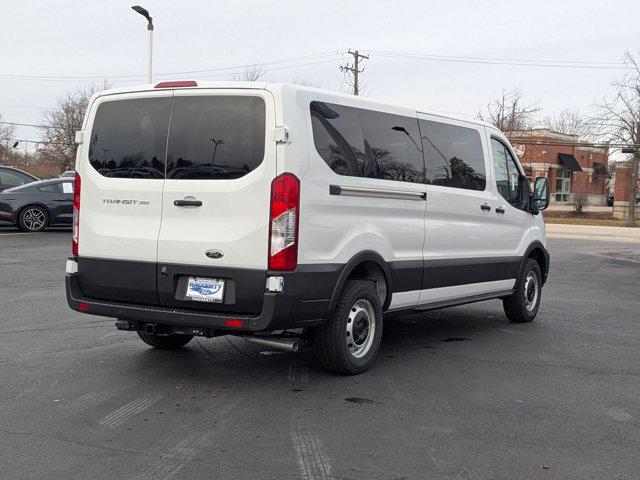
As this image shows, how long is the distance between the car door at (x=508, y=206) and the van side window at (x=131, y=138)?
365cm

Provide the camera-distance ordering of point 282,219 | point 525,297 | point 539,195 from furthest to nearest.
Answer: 1. point 539,195
2. point 525,297
3. point 282,219

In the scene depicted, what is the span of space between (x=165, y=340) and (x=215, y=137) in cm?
223

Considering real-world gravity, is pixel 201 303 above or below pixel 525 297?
above

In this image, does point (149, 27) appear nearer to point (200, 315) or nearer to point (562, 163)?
point (200, 315)

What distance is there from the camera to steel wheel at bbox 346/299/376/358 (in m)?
5.59

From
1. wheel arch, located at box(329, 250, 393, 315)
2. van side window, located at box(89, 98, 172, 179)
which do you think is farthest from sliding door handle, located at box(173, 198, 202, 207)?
wheel arch, located at box(329, 250, 393, 315)

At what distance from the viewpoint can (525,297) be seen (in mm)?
8211

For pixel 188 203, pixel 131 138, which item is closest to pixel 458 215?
pixel 188 203

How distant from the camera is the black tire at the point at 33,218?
18.3m

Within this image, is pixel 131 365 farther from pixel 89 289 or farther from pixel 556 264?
pixel 556 264

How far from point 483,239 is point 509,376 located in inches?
72.9

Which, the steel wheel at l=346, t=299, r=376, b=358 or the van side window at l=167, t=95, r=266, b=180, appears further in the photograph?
the steel wheel at l=346, t=299, r=376, b=358

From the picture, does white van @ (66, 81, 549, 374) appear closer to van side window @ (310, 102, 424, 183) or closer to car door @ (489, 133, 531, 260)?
van side window @ (310, 102, 424, 183)

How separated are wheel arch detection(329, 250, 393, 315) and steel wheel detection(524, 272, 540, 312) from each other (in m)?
2.97
